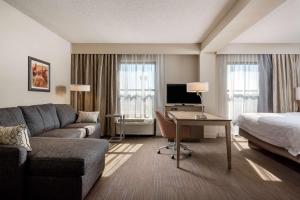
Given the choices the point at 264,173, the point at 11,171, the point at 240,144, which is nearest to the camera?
the point at 11,171

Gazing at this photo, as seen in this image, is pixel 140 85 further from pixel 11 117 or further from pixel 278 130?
pixel 278 130

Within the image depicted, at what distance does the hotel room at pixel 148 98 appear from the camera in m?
2.39

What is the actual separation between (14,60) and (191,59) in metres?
4.31

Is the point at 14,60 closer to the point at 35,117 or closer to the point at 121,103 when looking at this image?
the point at 35,117

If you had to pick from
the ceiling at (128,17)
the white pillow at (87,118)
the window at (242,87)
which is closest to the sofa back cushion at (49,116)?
the white pillow at (87,118)

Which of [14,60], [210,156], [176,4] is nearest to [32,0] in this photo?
[14,60]

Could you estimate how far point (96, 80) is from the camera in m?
5.89

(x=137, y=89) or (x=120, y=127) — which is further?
(x=137, y=89)

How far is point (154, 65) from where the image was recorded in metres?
6.04

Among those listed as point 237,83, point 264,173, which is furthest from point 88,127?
point 237,83

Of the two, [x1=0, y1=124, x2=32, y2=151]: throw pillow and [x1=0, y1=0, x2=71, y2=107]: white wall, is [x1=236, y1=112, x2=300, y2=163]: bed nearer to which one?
[x1=0, y1=124, x2=32, y2=151]: throw pillow

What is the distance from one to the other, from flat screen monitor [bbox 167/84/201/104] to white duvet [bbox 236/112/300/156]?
1580 millimetres

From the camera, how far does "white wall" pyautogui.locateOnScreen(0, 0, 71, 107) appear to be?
325 cm

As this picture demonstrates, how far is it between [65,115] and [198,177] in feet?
9.87
